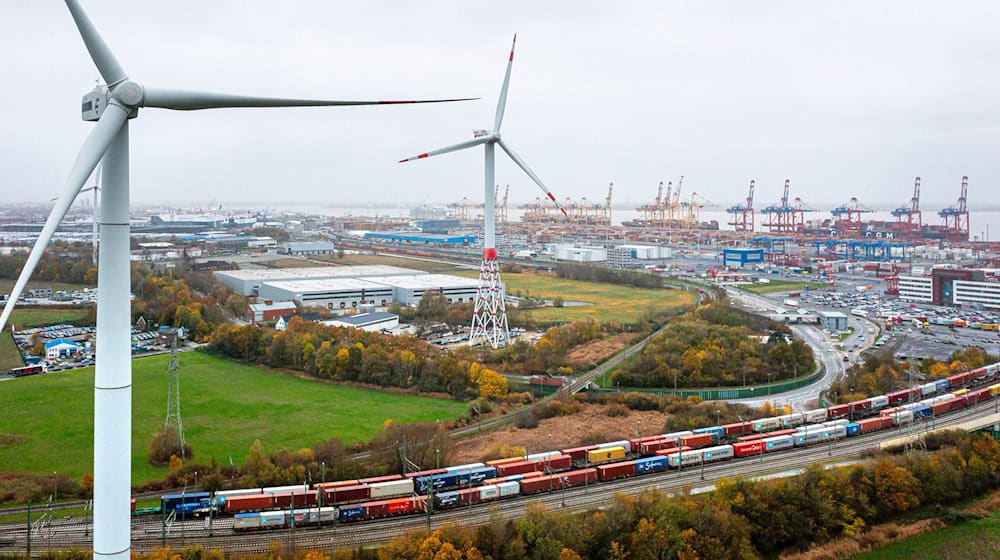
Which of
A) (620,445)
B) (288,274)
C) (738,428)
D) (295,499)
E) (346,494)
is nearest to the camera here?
(295,499)

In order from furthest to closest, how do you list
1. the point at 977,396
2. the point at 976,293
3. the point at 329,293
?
the point at 329,293, the point at 976,293, the point at 977,396

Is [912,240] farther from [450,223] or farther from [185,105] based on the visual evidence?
[185,105]

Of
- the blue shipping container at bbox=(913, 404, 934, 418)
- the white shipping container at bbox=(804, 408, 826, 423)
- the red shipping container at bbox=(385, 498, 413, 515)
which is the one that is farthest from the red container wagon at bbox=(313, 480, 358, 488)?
the blue shipping container at bbox=(913, 404, 934, 418)

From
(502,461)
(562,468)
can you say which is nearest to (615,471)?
(562,468)

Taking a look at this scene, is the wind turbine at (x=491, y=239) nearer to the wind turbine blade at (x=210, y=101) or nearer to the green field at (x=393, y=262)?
the wind turbine blade at (x=210, y=101)

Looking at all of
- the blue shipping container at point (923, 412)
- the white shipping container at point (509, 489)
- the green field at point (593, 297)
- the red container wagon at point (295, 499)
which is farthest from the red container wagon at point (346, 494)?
the green field at point (593, 297)

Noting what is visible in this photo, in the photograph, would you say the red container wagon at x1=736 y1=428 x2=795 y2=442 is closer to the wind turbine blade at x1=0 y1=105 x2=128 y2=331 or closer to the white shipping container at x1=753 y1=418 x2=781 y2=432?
the white shipping container at x1=753 y1=418 x2=781 y2=432

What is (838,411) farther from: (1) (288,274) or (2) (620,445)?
(1) (288,274)
